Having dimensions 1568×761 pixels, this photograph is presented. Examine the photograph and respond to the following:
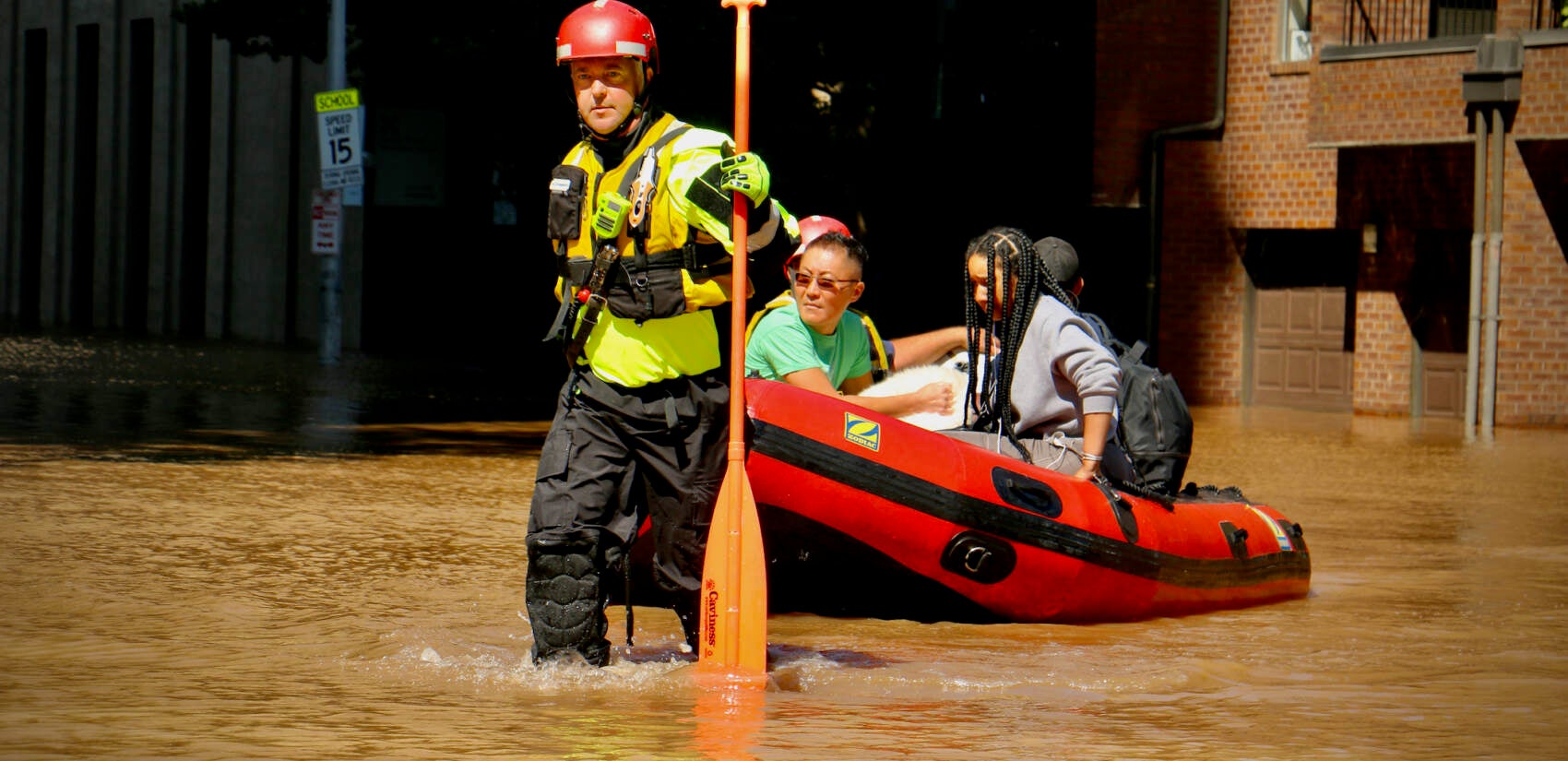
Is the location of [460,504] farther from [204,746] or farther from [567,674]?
[204,746]

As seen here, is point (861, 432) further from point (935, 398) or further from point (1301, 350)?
point (1301, 350)

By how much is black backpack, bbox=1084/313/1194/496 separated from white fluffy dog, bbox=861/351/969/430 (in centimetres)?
60

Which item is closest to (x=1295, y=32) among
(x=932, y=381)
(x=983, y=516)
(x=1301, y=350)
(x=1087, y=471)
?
(x=1301, y=350)

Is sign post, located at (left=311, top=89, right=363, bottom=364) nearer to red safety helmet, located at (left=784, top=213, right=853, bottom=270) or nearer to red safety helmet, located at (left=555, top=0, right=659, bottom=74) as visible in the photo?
red safety helmet, located at (left=784, top=213, right=853, bottom=270)

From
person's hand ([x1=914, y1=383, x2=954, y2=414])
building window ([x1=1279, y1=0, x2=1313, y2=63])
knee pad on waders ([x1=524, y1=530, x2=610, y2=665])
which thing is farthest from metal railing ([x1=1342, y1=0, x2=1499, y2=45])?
knee pad on waders ([x1=524, y1=530, x2=610, y2=665])

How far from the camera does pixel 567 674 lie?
5.72 m

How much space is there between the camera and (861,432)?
691cm

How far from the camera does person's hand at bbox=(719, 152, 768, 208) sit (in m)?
5.54

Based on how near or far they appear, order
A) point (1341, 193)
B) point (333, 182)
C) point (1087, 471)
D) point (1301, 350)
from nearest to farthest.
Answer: point (1087, 471) → point (1341, 193) → point (1301, 350) → point (333, 182)

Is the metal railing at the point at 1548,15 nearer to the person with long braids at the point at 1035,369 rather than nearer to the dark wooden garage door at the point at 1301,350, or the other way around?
the dark wooden garage door at the point at 1301,350

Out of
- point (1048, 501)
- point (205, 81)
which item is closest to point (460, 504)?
point (1048, 501)

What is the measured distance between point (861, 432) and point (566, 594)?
155 cm

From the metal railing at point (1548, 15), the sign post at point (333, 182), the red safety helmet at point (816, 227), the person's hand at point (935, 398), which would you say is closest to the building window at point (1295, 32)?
the metal railing at point (1548, 15)

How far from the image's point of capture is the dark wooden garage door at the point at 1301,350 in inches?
835
